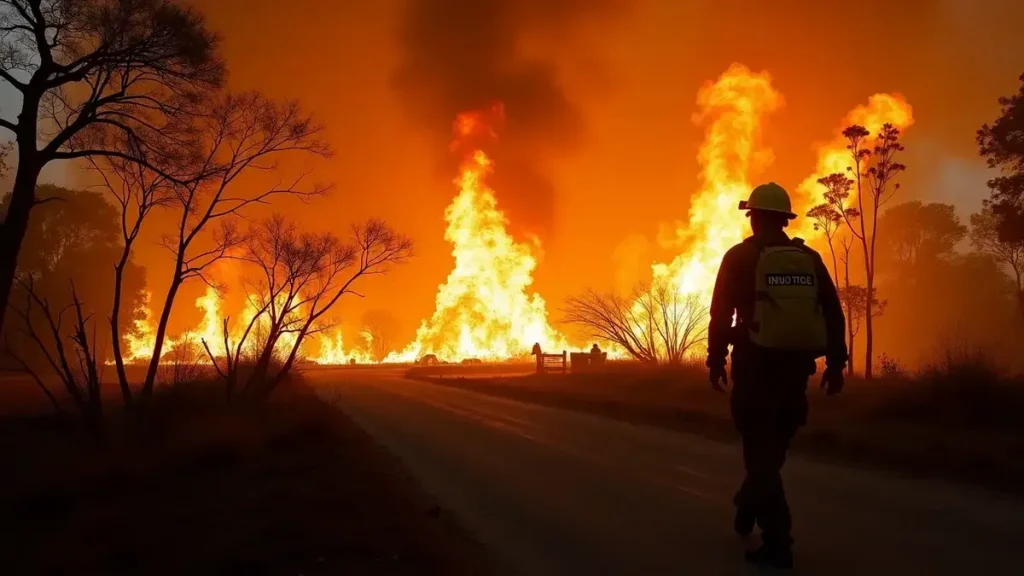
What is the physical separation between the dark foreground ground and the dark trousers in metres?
2.07

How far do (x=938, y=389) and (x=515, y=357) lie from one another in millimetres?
56578

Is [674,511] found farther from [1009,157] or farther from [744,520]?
[1009,157]

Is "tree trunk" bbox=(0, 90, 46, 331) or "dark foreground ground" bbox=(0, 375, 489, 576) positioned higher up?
"tree trunk" bbox=(0, 90, 46, 331)

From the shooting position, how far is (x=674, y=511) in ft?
20.7

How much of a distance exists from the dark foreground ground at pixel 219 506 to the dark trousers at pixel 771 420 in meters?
2.07

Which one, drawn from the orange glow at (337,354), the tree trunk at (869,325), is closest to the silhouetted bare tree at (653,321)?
the tree trunk at (869,325)

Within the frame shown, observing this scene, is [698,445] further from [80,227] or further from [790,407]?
[80,227]

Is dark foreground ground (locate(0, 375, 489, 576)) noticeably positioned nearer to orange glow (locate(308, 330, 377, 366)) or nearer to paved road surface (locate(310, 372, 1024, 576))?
paved road surface (locate(310, 372, 1024, 576))

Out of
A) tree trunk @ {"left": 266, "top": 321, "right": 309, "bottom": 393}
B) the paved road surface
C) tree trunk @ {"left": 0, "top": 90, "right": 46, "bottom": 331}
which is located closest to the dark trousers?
the paved road surface

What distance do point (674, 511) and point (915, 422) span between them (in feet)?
29.2

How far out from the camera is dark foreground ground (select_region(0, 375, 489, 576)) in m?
5.19

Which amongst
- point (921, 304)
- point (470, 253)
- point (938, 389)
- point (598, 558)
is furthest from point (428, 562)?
point (921, 304)

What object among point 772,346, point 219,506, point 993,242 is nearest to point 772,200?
point 772,346

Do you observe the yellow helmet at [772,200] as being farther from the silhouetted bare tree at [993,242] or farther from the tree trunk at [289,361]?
the silhouetted bare tree at [993,242]
